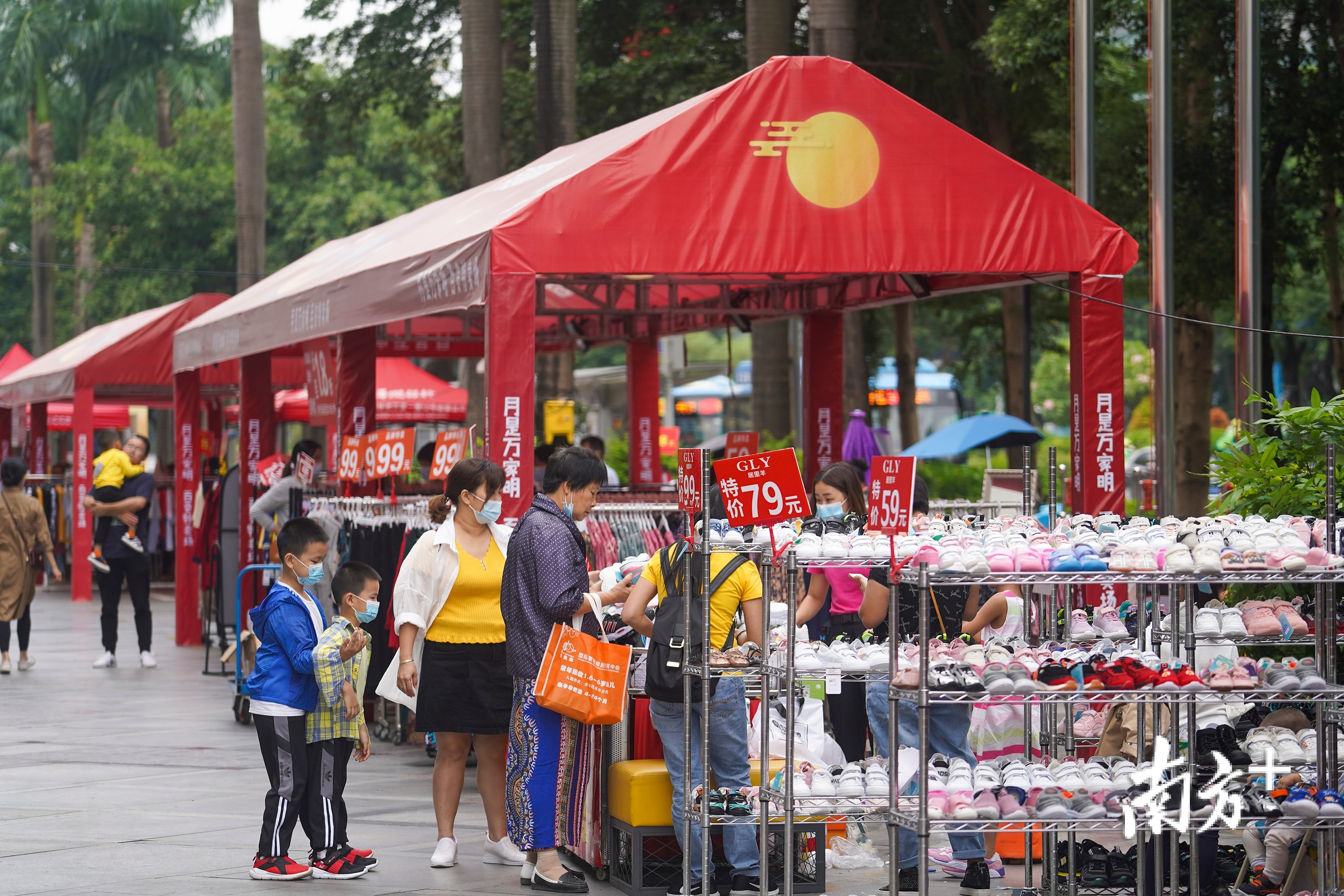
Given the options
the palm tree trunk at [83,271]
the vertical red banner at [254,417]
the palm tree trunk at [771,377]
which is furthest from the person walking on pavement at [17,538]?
the palm tree trunk at [83,271]

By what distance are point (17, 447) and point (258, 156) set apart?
9.72 meters

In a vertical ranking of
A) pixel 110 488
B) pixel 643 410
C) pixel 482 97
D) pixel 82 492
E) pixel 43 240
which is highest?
pixel 43 240

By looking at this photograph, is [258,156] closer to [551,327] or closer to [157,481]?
[157,481]

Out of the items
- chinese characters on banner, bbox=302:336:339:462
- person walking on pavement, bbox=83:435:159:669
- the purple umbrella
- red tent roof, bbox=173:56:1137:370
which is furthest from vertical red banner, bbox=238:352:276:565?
red tent roof, bbox=173:56:1137:370

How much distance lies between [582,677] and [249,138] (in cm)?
1920

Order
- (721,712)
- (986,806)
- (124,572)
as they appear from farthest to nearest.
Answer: (124,572)
(721,712)
(986,806)

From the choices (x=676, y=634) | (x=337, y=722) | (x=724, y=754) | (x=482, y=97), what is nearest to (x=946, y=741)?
(x=724, y=754)

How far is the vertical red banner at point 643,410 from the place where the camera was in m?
20.2

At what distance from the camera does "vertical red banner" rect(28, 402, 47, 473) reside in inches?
1106

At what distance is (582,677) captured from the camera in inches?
278

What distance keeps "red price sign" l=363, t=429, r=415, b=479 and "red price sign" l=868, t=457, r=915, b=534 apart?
593 cm

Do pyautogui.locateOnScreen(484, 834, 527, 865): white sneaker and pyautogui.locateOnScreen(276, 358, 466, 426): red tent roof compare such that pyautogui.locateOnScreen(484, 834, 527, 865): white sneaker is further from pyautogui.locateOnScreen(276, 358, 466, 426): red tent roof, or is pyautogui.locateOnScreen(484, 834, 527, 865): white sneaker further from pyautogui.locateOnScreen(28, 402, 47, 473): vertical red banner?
pyautogui.locateOnScreen(28, 402, 47, 473): vertical red banner

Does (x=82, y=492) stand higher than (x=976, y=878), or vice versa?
(x=82, y=492)

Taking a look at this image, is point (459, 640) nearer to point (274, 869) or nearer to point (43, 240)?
point (274, 869)
